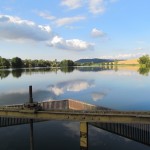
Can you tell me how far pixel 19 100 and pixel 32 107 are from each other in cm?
4535

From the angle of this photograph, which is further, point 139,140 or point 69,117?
point 139,140

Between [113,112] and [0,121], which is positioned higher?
[113,112]

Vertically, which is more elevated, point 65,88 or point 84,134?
point 84,134

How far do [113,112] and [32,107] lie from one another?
7.55 m

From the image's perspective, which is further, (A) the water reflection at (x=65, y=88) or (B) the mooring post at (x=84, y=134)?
(A) the water reflection at (x=65, y=88)

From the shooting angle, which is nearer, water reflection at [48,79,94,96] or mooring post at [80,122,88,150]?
mooring post at [80,122,88,150]

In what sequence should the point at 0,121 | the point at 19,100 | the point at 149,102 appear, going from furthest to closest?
the point at 19,100
the point at 149,102
the point at 0,121

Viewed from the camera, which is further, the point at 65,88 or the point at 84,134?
the point at 65,88

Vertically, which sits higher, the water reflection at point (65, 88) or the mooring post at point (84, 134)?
the mooring post at point (84, 134)

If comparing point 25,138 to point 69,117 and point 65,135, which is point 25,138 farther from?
point 69,117

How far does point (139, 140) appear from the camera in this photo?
110 feet

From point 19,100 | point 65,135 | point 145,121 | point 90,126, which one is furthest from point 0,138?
point 19,100

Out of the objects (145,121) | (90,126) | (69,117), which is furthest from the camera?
(90,126)

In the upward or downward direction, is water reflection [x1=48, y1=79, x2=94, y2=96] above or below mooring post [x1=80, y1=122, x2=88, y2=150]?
below
